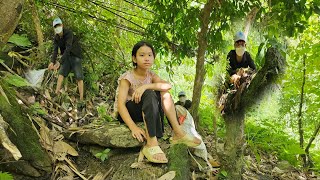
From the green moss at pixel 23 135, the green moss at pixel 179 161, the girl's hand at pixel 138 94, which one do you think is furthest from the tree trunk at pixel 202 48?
Result: the green moss at pixel 23 135

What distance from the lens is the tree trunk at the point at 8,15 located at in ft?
9.29

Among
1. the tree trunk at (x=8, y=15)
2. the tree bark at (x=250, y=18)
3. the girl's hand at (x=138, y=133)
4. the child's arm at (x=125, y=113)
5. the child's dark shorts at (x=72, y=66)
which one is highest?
the tree bark at (x=250, y=18)

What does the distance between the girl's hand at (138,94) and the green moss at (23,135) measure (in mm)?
1003

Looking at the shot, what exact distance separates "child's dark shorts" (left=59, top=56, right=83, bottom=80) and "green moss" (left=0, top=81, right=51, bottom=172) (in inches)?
129

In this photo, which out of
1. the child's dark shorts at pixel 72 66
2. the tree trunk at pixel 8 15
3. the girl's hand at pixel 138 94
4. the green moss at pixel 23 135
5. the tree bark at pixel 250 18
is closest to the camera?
the tree trunk at pixel 8 15

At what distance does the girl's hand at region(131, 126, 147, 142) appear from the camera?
3447mm

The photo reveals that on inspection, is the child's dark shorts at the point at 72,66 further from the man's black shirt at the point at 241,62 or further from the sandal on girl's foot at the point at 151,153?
the sandal on girl's foot at the point at 151,153

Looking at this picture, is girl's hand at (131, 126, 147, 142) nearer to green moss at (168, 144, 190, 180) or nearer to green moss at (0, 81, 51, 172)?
green moss at (168, 144, 190, 180)

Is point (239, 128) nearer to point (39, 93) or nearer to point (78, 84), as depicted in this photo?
point (39, 93)

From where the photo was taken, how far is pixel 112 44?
25.2 feet

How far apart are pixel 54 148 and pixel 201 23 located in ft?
8.14

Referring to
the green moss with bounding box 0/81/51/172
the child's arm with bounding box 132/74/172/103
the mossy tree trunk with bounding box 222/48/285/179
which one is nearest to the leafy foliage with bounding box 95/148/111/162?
the green moss with bounding box 0/81/51/172

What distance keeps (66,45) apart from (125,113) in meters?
3.27

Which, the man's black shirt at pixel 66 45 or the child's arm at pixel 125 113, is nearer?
the child's arm at pixel 125 113
